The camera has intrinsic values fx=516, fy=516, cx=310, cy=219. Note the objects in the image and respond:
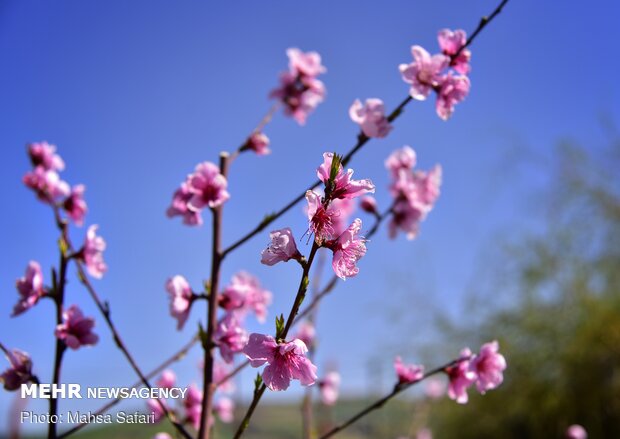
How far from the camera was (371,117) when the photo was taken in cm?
83

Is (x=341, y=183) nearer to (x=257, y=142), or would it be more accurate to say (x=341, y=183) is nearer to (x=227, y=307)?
(x=227, y=307)

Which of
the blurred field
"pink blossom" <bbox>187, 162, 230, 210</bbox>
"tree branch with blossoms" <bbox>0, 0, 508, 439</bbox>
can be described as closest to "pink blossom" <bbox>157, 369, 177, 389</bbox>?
"tree branch with blossoms" <bbox>0, 0, 508, 439</bbox>

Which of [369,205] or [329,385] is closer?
[369,205]

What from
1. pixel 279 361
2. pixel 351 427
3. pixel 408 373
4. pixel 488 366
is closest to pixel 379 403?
pixel 408 373

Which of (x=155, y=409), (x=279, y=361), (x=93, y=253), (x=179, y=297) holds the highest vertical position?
(x=93, y=253)

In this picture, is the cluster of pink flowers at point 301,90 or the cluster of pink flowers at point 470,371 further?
the cluster of pink flowers at point 301,90

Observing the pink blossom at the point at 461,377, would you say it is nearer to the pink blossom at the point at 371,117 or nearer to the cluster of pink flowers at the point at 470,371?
the cluster of pink flowers at the point at 470,371

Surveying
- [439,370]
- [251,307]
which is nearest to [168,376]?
[251,307]

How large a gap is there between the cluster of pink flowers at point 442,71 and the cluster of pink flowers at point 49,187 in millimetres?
690

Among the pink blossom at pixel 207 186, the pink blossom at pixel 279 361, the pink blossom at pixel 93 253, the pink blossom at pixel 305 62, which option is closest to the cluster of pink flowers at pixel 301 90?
the pink blossom at pixel 305 62

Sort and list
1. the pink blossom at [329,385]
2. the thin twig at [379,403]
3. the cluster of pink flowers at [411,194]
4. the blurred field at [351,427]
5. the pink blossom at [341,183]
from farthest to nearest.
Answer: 1. the blurred field at [351,427]
2. the pink blossom at [329,385]
3. the cluster of pink flowers at [411,194]
4. the thin twig at [379,403]
5. the pink blossom at [341,183]

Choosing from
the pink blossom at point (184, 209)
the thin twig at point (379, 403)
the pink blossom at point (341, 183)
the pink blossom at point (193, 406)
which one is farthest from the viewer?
the pink blossom at point (193, 406)

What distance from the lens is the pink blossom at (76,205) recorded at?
3.43ft

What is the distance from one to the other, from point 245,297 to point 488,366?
16.3 inches
